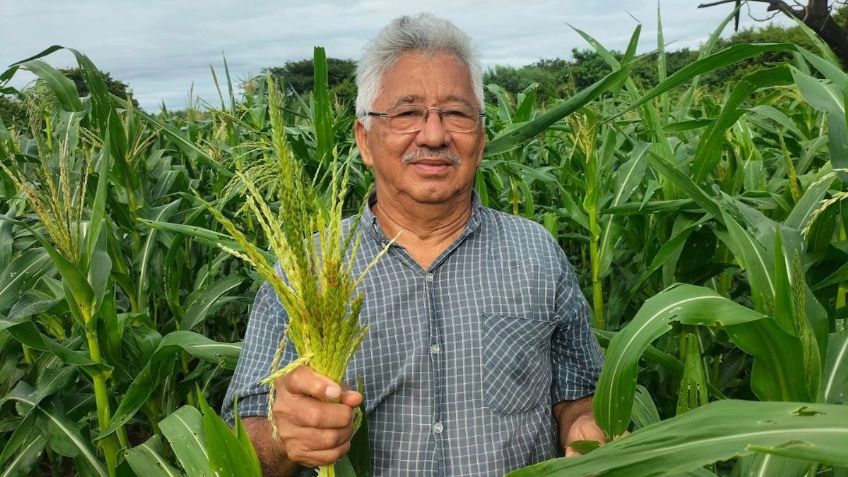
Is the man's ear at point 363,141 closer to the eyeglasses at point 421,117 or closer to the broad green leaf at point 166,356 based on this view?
the eyeglasses at point 421,117

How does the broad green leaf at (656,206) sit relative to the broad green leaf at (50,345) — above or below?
above

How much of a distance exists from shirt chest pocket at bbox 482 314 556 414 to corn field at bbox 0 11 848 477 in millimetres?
256

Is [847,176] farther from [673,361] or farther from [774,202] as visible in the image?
[774,202]

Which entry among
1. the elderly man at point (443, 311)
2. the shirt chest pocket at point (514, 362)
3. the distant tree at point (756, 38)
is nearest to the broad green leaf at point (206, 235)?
the elderly man at point (443, 311)

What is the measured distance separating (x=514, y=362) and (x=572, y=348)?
219 millimetres

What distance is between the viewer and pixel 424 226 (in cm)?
188

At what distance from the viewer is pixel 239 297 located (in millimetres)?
2668

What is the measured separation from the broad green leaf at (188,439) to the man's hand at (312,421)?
26 cm

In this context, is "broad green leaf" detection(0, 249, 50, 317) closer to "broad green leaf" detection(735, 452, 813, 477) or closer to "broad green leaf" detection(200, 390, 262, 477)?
"broad green leaf" detection(200, 390, 262, 477)

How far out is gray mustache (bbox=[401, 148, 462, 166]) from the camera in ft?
5.83

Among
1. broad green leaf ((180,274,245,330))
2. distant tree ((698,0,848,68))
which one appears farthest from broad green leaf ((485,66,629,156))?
distant tree ((698,0,848,68))

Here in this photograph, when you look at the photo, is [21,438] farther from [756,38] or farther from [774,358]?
[756,38]

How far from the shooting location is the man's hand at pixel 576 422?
1697mm

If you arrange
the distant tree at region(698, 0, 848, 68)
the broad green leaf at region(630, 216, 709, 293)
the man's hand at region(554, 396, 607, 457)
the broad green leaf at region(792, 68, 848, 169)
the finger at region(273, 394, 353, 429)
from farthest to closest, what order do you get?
the distant tree at region(698, 0, 848, 68) → the broad green leaf at region(630, 216, 709, 293) → the man's hand at region(554, 396, 607, 457) → the broad green leaf at region(792, 68, 848, 169) → the finger at region(273, 394, 353, 429)
